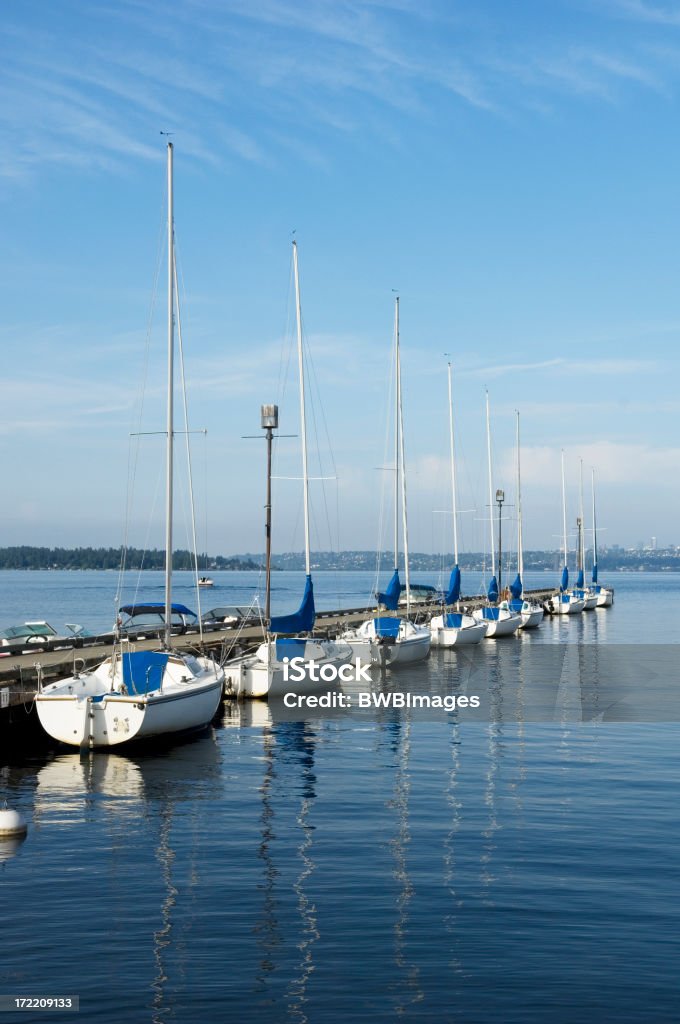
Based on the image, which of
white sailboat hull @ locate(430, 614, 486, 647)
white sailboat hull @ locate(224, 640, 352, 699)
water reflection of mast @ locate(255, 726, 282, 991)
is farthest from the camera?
white sailboat hull @ locate(430, 614, 486, 647)

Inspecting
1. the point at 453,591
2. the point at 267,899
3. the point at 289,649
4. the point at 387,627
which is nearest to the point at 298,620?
the point at 289,649

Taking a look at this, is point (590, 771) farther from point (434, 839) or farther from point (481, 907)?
point (481, 907)

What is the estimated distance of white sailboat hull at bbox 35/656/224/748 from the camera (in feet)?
84.2

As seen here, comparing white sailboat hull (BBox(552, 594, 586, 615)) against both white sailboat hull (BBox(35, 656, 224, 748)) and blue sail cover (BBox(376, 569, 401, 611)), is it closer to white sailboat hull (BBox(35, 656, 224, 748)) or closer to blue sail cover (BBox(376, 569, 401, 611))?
blue sail cover (BBox(376, 569, 401, 611))

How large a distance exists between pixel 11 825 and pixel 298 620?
19304 mm

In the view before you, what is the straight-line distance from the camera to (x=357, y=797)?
21.8m

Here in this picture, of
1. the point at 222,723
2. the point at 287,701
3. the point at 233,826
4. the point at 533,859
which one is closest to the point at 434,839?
the point at 533,859

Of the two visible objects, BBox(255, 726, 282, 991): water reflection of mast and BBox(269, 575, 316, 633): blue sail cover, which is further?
BBox(269, 575, 316, 633): blue sail cover

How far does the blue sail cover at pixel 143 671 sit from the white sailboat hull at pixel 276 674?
22.3 ft

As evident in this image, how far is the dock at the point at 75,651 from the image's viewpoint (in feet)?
95.5

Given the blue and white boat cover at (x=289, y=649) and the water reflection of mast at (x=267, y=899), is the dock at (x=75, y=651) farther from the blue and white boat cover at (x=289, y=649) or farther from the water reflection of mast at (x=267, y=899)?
the water reflection of mast at (x=267, y=899)

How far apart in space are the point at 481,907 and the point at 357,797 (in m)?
7.38

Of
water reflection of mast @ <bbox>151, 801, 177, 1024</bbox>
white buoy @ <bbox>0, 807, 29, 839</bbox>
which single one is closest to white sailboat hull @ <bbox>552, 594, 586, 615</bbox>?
water reflection of mast @ <bbox>151, 801, 177, 1024</bbox>

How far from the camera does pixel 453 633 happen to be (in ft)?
188
